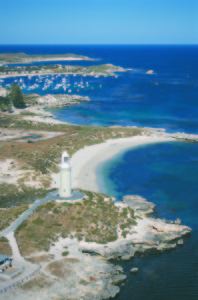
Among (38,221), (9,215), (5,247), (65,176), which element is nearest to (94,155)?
(65,176)

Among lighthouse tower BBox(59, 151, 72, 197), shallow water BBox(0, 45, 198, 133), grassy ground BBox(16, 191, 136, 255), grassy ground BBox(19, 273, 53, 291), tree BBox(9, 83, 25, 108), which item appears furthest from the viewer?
tree BBox(9, 83, 25, 108)

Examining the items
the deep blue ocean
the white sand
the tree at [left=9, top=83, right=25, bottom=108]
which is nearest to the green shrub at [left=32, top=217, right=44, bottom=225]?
the deep blue ocean

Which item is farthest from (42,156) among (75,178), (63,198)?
(63,198)

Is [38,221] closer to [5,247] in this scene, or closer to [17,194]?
[5,247]

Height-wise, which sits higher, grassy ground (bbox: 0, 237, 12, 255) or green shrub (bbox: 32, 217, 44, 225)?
green shrub (bbox: 32, 217, 44, 225)

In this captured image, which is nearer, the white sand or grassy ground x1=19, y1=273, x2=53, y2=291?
grassy ground x1=19, y1=273, x2=53, y2=291

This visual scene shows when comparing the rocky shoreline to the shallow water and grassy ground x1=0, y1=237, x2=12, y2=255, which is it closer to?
grassy ground x1=0, y1=237, x2=12, y2=255
